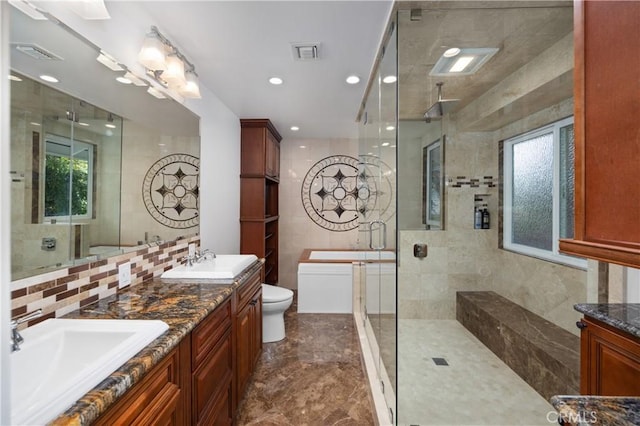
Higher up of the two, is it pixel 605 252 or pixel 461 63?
pixel 461 63

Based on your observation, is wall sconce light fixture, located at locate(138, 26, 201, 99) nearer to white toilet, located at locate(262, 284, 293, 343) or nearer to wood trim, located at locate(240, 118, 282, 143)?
wood trim, located at locate(240, 118, 282, 143)

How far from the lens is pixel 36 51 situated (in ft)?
3.32

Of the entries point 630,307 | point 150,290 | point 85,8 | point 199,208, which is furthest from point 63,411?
point 630,307

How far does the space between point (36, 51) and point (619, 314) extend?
2.48m

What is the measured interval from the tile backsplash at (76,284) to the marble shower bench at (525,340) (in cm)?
262

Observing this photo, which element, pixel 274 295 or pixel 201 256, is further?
pixel 274 295

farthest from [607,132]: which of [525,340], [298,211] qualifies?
[298,211]

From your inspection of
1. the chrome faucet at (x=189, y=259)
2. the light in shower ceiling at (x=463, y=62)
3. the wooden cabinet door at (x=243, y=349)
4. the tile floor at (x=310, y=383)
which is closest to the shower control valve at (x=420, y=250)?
the tile floor at (x=310, y=383)

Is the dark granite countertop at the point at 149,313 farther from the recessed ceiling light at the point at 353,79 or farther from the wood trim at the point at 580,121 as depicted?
the recessed ceiling light at the point at 353,79

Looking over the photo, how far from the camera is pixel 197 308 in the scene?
1.20 meters

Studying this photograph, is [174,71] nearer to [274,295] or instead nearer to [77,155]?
[77,155]

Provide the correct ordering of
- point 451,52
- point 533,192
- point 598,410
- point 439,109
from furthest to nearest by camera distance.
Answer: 1. point 439,109
2. point 533,192
3. point 451,52
4. point 598,410

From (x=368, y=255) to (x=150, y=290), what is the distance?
1.89 m

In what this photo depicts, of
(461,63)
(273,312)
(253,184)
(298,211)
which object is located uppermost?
(461,63)
